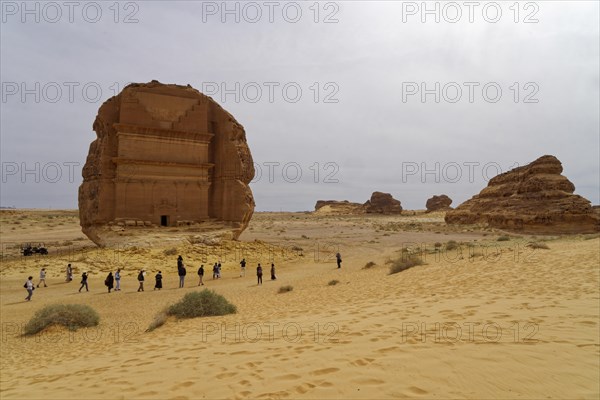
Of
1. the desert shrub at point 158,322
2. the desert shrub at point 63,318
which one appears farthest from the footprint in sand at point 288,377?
the desert shrub at point 63,318

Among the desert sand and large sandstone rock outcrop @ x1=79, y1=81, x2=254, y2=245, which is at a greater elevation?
large sandstone rock outcrop @ x1=79, y1=81, x2=254, y2=245

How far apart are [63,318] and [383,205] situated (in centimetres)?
12225

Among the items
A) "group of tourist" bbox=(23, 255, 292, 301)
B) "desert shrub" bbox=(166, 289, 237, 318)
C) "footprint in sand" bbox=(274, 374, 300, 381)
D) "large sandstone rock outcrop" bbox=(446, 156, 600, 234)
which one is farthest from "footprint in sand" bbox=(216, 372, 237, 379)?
"large sandstone rock outcrop" bbox=(446, 156, 600, 234)

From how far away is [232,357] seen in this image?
6297 mm

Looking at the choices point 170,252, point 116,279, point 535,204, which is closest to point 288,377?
point 116,279

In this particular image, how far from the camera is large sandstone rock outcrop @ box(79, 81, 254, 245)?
2573cm

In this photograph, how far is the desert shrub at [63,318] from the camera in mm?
10992

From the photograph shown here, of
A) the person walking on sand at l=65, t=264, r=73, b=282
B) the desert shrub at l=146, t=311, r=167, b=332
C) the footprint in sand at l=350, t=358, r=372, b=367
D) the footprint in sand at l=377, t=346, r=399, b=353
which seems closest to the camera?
the footprint in sand at l=350, t=358, r=372, b=367

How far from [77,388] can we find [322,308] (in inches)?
271

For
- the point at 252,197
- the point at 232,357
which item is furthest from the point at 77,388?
the point at 252,197

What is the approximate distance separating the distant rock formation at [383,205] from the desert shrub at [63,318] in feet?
393

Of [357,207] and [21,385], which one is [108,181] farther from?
[357,207]

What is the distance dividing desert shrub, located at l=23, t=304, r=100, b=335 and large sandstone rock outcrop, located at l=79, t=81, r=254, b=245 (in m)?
14.1

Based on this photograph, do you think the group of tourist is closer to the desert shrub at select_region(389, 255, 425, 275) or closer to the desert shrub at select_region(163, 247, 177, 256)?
the desert shrub at select_region(163, 247, 177, 256)
